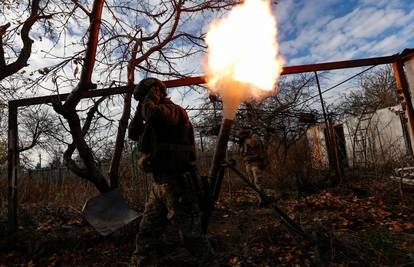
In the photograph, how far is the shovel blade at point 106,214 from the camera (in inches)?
186

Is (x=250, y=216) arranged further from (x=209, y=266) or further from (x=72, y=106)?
(x=72, y=106)

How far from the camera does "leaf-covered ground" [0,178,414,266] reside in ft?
12.3

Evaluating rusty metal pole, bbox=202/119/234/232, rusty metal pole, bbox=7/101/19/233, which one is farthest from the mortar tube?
rusty metal pole, bbox=7/101/19/233

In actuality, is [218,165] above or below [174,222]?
above

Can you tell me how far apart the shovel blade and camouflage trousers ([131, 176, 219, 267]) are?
4.22 ft

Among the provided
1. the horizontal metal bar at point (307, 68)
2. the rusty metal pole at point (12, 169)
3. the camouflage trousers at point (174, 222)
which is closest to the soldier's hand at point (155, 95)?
the camouflage trousers at point (174, 222)

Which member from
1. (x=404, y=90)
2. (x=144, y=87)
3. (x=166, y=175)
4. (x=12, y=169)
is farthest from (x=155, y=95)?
A: (x=404, y=90)

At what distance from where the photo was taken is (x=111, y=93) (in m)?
5.18

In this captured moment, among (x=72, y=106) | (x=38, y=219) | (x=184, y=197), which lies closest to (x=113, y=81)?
(x=72, y=106)

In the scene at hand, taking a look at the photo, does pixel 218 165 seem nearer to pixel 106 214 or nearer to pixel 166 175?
pixel 166 175

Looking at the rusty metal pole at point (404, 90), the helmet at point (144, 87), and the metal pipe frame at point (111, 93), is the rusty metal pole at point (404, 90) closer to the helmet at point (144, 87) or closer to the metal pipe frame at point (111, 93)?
the metal pipe frame at point (111, 93)

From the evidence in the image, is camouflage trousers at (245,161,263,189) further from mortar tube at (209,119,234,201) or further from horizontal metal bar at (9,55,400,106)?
mortar tube at (209,119,234,201)

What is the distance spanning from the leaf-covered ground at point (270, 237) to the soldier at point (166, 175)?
76 centimetres

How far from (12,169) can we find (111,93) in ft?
7.16
